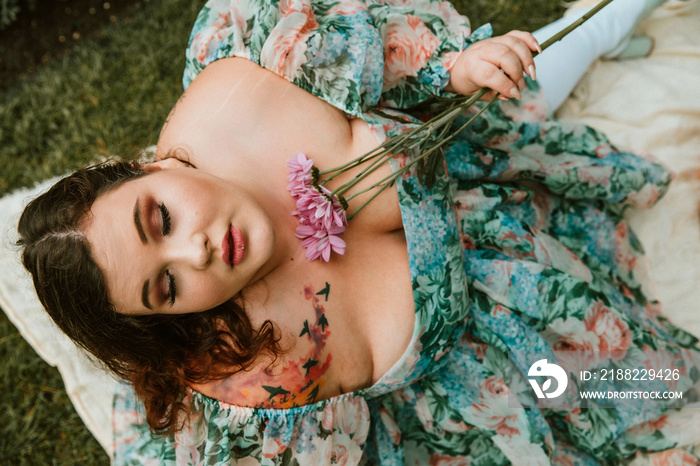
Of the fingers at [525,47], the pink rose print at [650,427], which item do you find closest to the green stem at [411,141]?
the fingers at [525,47]

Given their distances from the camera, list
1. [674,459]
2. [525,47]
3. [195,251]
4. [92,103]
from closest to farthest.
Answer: [195,251] < [525,47] < [674,459] < [92,103]

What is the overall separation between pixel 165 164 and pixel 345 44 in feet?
1.81

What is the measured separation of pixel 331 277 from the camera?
4.42 ft

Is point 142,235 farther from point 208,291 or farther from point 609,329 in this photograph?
point 609,329

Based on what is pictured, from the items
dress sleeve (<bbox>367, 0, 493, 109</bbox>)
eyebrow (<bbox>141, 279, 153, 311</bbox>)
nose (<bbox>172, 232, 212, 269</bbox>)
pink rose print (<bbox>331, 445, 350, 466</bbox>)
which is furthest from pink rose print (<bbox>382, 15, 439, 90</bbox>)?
pink rose print (<bbox>331, 445, 350, 466</bbox>)

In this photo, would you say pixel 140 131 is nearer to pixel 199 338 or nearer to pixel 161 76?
pixel 161 76

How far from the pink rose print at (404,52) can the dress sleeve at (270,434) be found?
0.88m

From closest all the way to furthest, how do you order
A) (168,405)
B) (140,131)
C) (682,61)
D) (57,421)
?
(168,405)
(682,61)
(57,421)
(140,131)

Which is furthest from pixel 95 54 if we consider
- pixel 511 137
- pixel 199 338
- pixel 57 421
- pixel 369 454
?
pixel 369 454

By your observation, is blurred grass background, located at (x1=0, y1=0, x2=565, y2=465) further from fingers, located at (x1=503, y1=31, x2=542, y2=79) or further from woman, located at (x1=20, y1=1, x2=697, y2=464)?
fingers, located at (x1=503, y1=31, x2=542, y2=79)

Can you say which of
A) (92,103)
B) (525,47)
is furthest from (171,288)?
(92,103)

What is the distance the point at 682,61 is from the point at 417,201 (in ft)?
4.34

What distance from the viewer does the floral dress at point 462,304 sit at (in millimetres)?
1336

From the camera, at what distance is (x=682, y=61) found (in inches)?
75.6
